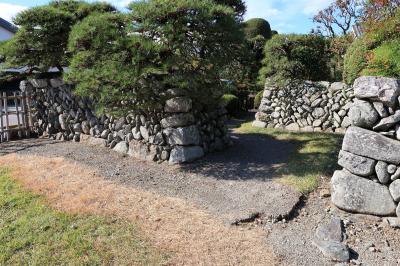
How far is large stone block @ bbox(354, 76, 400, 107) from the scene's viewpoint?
421 cm

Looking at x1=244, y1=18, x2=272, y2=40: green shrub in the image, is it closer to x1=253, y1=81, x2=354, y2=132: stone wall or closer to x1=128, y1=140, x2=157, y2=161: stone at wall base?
x1=253, y1=81, x2=354, y2=132: stone wall

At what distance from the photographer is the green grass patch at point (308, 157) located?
18.4 feet

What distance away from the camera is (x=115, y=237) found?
400cm

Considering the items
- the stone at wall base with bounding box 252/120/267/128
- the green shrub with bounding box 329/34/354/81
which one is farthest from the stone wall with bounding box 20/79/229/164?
the green shrub with bounding box 329/34/354/81

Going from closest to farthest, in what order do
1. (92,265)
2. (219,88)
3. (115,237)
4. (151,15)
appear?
(92,265) → (115,237) → (151,15) → (219,88)

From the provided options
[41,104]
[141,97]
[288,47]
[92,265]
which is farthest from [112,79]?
[288,47]

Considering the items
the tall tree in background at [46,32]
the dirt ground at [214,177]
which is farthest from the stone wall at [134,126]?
the tall tree in background at [46,32]

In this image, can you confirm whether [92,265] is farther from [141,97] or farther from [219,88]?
[219,88]

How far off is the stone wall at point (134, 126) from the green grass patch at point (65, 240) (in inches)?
91.5

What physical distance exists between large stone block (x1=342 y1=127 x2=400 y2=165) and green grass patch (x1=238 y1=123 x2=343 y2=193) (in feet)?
3.55

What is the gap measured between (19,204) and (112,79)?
8.04 feet

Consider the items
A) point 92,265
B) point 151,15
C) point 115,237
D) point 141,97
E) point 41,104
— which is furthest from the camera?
point 41,104

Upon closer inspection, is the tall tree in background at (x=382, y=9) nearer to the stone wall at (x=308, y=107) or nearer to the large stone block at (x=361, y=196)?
the large stone block at (x=361, y=196)

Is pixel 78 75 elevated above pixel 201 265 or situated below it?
above
